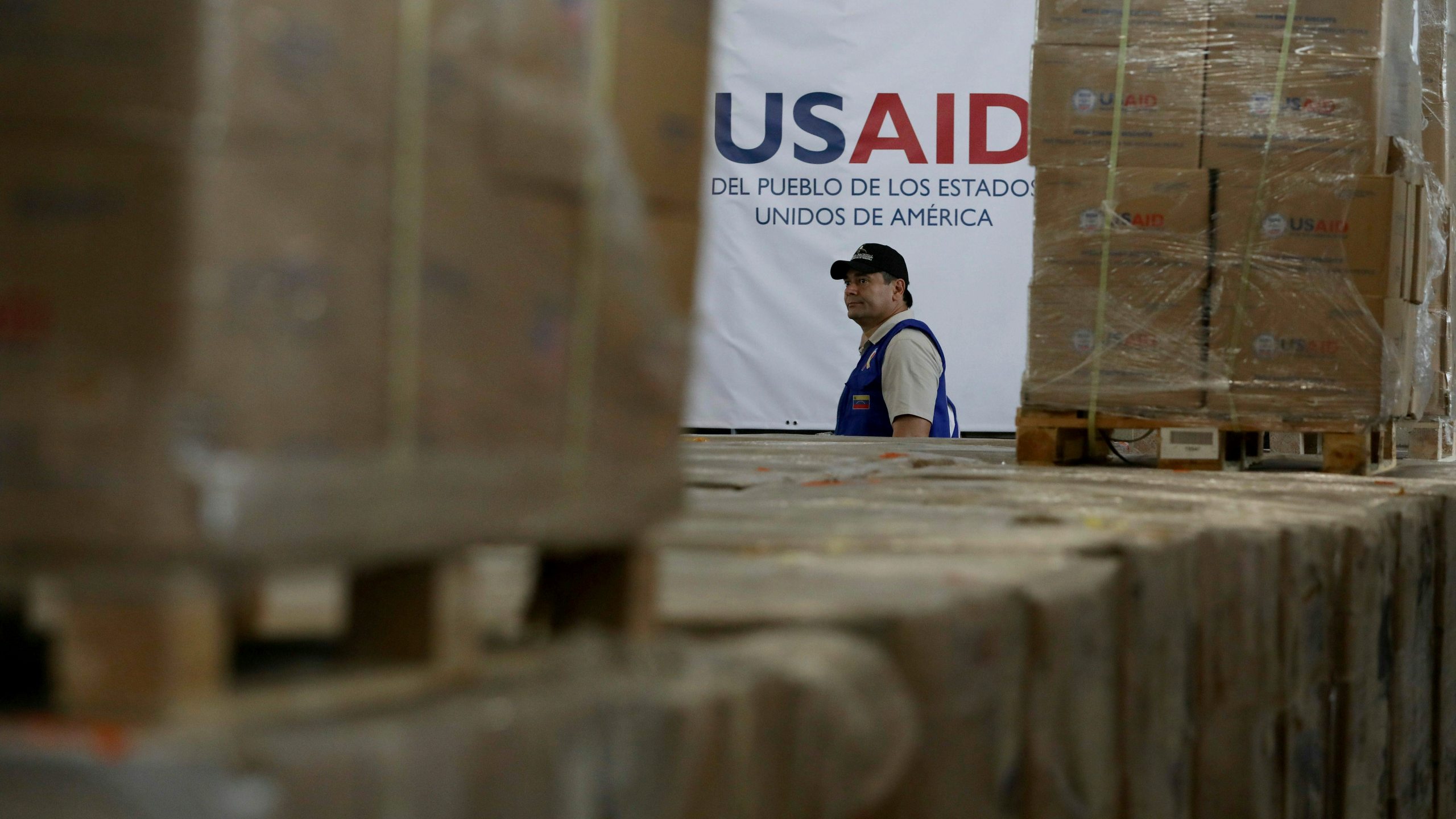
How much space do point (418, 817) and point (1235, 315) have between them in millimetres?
4040

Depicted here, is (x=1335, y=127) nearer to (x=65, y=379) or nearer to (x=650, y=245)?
(x=650, y=245)

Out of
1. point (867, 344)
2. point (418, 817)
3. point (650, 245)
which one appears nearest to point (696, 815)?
point (418, 817)

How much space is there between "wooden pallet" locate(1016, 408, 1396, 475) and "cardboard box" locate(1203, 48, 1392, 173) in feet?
2.44

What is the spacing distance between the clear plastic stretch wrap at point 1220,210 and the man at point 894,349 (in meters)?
2.03

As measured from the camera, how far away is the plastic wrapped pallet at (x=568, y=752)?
1121 mm

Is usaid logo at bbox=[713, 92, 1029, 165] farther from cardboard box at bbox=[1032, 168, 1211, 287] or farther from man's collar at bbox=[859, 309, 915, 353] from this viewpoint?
cardboard box at bbox=[1032, 168, 1211, 287]

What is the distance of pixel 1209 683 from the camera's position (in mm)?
2855

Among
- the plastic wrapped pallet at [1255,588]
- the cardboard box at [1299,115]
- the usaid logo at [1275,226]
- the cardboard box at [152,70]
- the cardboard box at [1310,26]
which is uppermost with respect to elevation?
the cardboard box at [1310,26]

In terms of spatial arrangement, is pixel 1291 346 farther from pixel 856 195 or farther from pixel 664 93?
pixel 856 195

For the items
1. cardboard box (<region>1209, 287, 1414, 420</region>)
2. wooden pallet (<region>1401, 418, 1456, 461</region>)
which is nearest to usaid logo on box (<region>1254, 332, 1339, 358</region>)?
cardboard box (<region>1209, 287, 1414, 420</region>)

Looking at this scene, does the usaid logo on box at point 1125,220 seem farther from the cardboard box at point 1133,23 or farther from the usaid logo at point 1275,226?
the cardboard box at point 1133,23

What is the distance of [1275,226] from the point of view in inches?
191

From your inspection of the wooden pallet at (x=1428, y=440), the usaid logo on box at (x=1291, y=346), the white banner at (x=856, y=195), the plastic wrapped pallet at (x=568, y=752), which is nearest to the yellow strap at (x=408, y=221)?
the plastic wrapped pallet at (x=568, y=752)

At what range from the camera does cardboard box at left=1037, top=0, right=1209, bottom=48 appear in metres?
5.00
